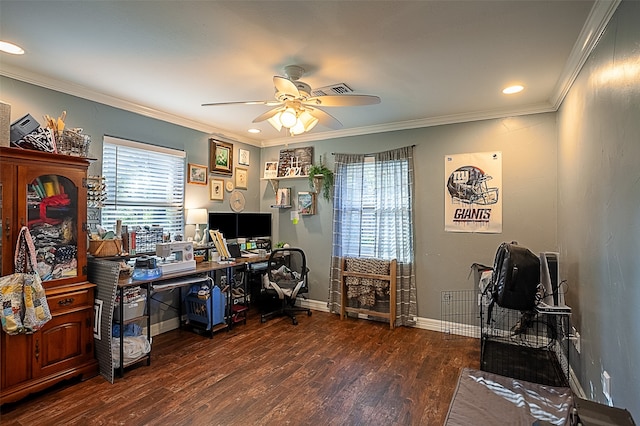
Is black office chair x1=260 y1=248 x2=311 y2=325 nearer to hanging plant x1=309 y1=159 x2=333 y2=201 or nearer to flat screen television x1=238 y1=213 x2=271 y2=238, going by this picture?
flat screen television x1=238 y1=213 x2=271 y2=238

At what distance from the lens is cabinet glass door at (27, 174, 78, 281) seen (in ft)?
8.00

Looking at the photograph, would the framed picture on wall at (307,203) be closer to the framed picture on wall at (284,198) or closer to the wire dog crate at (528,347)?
A: the framed picture on wall at (284,198)

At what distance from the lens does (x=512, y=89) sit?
2.97 meters

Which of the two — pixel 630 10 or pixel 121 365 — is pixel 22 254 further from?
pixel 630 10

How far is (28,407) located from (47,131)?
2.01 meters

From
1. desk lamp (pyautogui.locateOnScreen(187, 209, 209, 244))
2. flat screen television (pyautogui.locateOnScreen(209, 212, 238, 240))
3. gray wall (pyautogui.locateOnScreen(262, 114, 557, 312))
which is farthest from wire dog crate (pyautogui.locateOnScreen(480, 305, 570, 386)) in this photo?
desk lamp (pyautogui.locateOnScreen(187, 209, 209, 244))

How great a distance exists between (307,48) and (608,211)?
211 centimetres

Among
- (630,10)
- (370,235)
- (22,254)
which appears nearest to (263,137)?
(370,235)

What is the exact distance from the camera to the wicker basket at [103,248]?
2.86 metres

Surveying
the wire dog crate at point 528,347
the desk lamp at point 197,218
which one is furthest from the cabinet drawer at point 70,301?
the wire dog crate at point 528,347

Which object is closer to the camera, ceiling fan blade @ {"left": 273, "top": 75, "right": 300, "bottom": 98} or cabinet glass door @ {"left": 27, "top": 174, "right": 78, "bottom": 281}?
ceiling fan blade @ {"left": 273, "top": 75, "right": 300, "bottom": 98}

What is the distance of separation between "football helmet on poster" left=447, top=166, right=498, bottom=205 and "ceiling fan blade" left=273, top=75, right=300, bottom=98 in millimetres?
2314

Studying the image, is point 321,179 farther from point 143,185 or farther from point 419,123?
point 143,185

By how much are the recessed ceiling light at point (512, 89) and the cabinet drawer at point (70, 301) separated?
4034 mm
